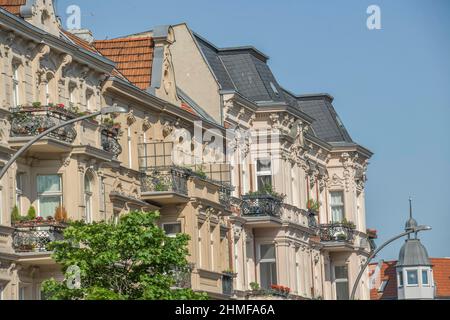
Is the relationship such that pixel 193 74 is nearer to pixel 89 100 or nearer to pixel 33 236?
pixel 89 100

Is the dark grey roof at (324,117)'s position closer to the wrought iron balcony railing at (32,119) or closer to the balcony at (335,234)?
the balcony at (335,234)

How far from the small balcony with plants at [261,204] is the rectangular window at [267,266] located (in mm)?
2250

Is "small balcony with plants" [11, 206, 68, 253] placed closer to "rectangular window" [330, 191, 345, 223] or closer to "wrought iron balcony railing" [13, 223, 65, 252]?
"wrought iron balcony railing" [13, 223, 65, 252]

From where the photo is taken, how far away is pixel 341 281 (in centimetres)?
7675

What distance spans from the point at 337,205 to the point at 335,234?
443 centimetres

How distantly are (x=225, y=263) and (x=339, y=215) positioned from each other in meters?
21.8

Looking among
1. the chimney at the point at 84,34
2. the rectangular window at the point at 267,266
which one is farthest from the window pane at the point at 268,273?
the chimney at the point at 84,34

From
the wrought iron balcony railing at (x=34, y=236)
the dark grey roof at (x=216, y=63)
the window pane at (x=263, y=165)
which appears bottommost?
the wrought iron balcony railing at (x=34, y=236)

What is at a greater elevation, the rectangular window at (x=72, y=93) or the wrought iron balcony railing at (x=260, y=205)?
the rectangular window at (x=72, y=93)

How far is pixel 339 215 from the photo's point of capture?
77.5 meters

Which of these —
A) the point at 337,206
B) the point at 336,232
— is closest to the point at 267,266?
the point at 336,232

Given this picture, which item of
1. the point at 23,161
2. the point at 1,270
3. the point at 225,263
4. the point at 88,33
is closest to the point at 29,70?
the point at 23,161

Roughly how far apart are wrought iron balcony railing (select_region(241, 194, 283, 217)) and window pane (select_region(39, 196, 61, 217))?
66.8 ft

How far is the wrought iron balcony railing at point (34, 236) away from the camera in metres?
38.0
